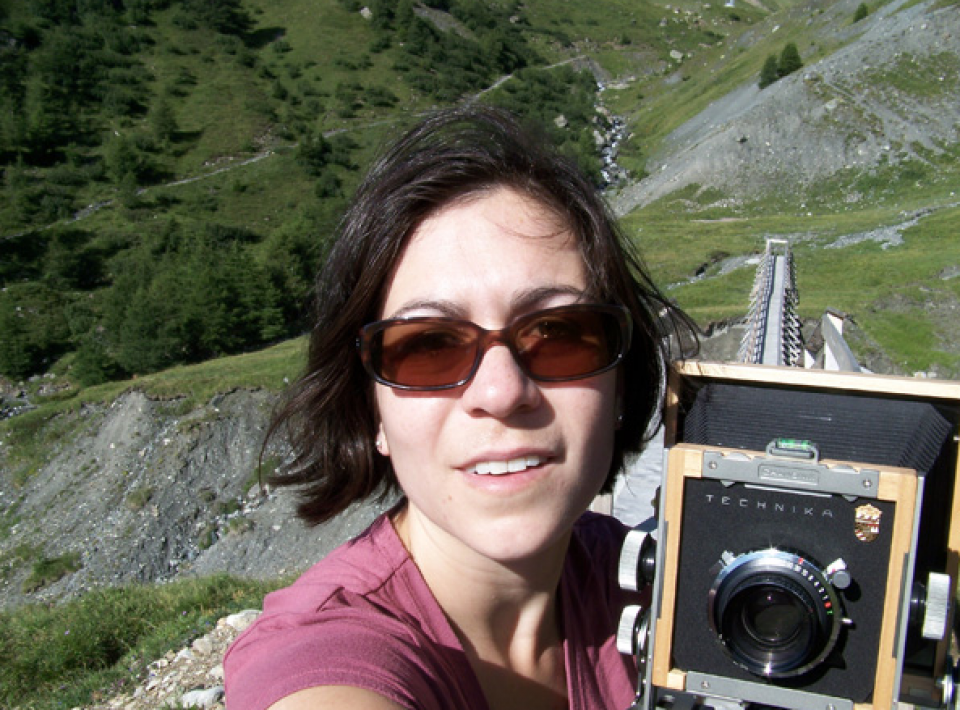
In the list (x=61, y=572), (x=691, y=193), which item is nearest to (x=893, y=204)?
(x=691, y=193)

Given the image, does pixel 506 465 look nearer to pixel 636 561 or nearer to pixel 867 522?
pixel 636 561

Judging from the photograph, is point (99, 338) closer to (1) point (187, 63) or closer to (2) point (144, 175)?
(2) point (144, 175)

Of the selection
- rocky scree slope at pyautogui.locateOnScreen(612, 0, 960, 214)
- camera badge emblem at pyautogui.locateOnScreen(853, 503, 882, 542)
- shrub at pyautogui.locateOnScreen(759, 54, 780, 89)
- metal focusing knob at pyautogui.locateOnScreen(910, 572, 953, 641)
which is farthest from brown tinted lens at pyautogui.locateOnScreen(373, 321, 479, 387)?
shrub at pyautogui.locateOnScreen(759, 54, 780, 89)

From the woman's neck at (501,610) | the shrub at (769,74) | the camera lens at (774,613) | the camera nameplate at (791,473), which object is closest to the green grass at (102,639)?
the woman's neck at (501,610)

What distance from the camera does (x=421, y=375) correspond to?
6.53ft

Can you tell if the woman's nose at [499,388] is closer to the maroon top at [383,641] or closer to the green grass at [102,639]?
the maroon top at [383,641]

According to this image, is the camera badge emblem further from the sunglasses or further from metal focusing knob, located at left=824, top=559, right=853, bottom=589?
the sunglasses

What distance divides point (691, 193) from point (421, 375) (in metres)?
55.0

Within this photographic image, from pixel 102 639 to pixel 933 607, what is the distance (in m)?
6.10

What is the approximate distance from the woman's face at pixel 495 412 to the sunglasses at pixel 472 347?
0.08 feet

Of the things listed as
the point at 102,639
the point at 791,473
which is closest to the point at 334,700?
the point at 791,473

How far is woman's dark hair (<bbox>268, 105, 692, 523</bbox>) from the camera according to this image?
6.97 feet

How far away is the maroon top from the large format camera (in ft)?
0.80

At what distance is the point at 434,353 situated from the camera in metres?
1.95
